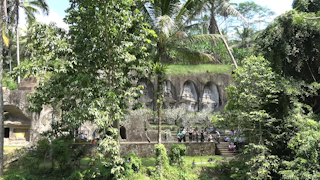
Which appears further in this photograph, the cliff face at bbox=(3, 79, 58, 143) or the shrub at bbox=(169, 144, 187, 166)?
the cliff face at bbox=(3, 79, 58, 143)

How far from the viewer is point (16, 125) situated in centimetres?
2095

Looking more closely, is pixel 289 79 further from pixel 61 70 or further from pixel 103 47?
pixel 61 70

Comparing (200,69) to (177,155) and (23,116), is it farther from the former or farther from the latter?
(177,155)

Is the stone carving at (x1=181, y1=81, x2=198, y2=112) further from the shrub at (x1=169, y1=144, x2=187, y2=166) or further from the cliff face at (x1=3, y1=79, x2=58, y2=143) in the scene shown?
the shrub at (x1=169, y1=144, x2=187, y2=166)

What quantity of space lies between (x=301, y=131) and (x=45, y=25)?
435 inches

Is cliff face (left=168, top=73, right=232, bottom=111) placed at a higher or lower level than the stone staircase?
higher

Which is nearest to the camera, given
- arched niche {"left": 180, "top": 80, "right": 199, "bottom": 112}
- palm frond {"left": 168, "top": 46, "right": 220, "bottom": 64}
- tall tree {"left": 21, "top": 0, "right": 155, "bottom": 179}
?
tall tree {"left": 21, "top": 0, "right": 155, "bottom": 179}

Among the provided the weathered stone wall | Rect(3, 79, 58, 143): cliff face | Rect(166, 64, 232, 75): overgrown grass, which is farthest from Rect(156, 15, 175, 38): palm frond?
Rect(166, 64, 232, 75): overgrown grass

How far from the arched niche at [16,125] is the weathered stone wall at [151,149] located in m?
9.95

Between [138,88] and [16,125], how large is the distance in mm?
14190

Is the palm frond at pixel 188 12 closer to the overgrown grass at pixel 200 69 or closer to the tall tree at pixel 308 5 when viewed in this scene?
the tall tree at pixel 308 5

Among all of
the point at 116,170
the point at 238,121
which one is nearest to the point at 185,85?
the point at 238,121

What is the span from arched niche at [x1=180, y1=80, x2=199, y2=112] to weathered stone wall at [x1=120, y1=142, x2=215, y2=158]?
16856mm

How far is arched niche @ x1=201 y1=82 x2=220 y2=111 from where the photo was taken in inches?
1351
